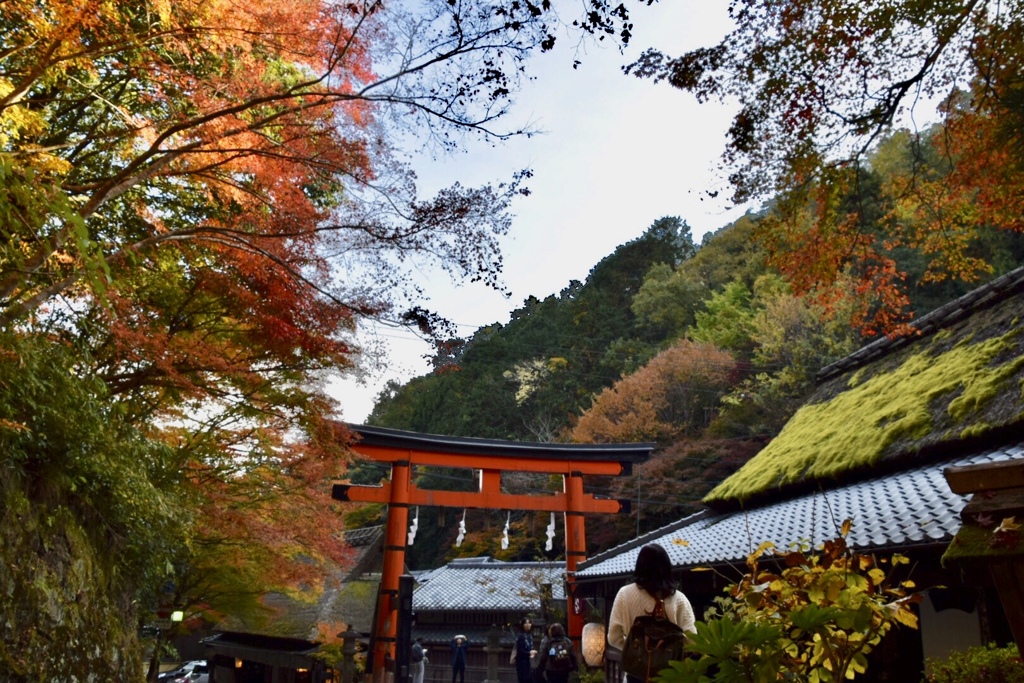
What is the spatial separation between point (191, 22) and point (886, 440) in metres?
7.32

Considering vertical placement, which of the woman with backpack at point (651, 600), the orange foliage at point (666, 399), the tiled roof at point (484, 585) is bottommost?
the woman with backpack at point (651, 600)

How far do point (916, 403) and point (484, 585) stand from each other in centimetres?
1639

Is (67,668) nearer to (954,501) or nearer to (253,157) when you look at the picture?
(253,157)

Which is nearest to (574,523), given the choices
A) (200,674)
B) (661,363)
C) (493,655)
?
(493,655)

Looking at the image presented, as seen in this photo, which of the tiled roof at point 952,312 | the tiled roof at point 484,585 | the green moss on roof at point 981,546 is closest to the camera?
the green moss on roof at point 981,546

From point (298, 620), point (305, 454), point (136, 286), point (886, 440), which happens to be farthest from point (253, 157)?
point (298, 620)

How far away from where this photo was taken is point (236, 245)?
5496 millimetres

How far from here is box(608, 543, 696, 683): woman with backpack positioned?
2971 mm

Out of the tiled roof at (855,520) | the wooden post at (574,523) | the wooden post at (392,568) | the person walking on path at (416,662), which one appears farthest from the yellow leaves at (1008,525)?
the wooden post at (574,523)

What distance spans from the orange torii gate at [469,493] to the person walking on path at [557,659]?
512 centimetres

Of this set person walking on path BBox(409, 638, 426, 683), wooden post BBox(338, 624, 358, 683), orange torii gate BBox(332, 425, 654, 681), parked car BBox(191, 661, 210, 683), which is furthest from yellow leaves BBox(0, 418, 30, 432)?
parked car BBox(191, 661, 210, 683)

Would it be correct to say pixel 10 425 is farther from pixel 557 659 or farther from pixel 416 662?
pixel 416 662

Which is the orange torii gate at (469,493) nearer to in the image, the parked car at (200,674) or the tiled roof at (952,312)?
the tiled roof at (952,312)

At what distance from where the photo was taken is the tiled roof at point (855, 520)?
5301 millimetres
